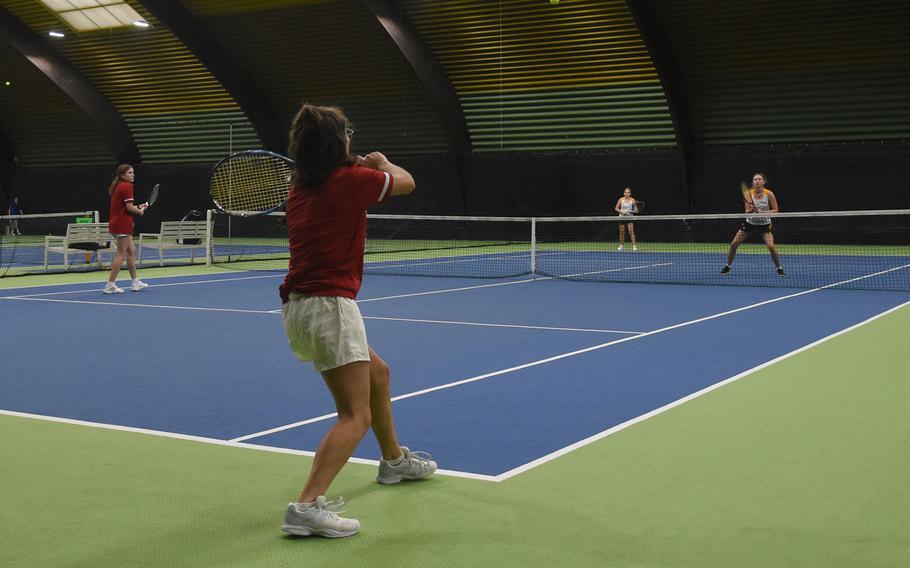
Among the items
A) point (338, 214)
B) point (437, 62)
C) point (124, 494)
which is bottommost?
point (124, 494)

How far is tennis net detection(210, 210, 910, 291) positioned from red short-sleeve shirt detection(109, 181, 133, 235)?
189cm

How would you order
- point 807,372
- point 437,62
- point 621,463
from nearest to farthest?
point 621,463 → point 807,372 → point 437,62

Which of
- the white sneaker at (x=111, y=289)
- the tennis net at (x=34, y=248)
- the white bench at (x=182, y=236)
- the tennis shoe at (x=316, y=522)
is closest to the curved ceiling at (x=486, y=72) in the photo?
the tennis net at (x=34, y=248)

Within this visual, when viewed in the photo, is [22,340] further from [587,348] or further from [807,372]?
[807,372]

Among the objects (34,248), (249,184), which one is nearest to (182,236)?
(34,248)

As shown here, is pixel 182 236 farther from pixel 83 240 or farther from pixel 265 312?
pixel 265 312

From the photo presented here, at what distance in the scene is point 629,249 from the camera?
875 inches

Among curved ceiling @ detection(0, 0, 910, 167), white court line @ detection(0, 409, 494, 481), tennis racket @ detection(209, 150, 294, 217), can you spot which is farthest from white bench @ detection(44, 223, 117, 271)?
white court line @ detection(0, 409, 494, 481)

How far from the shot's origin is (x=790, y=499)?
382 cm

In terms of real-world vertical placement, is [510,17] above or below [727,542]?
above

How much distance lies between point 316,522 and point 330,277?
0.81 metres

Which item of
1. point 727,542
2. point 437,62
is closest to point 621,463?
point 727,542

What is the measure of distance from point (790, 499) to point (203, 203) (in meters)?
27.4

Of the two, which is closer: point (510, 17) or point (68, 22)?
point (510, 17)
